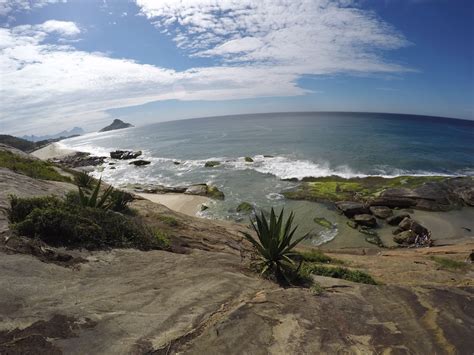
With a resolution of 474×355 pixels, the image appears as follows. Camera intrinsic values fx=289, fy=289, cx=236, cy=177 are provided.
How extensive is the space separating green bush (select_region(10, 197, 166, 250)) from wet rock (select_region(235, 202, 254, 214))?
52.3 ft

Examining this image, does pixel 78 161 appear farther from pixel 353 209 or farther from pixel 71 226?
pixel 71 226

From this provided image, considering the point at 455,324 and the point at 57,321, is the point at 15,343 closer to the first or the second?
the point at 57,321

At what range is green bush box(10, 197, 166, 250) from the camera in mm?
5727

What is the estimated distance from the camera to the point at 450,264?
37.8 feet

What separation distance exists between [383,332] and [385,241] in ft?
51.0

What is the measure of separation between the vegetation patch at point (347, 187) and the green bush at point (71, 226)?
20774 mm

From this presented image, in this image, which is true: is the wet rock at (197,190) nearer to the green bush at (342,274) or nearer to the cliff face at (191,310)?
the green bush at (342,274)

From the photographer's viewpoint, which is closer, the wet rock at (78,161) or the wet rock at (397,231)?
the wet rock at (397,231)

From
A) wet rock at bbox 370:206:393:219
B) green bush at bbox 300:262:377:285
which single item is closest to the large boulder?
wet rock at bbox 370:206:393:219

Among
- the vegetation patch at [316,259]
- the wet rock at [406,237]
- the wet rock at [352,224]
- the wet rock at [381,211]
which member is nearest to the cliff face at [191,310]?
the vegetation patch at [316,259]

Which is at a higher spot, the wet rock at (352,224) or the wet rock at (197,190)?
the wet rock at (197,190)

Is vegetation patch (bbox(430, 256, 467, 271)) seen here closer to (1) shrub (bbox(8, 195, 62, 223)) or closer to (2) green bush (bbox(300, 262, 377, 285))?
(2) green bush (bbox(300, 262, 377, 285))

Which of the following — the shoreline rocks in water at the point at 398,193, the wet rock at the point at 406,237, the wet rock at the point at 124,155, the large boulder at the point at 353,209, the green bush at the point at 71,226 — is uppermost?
the green bush at the point at 71,226

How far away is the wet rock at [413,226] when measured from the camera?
18.0m
